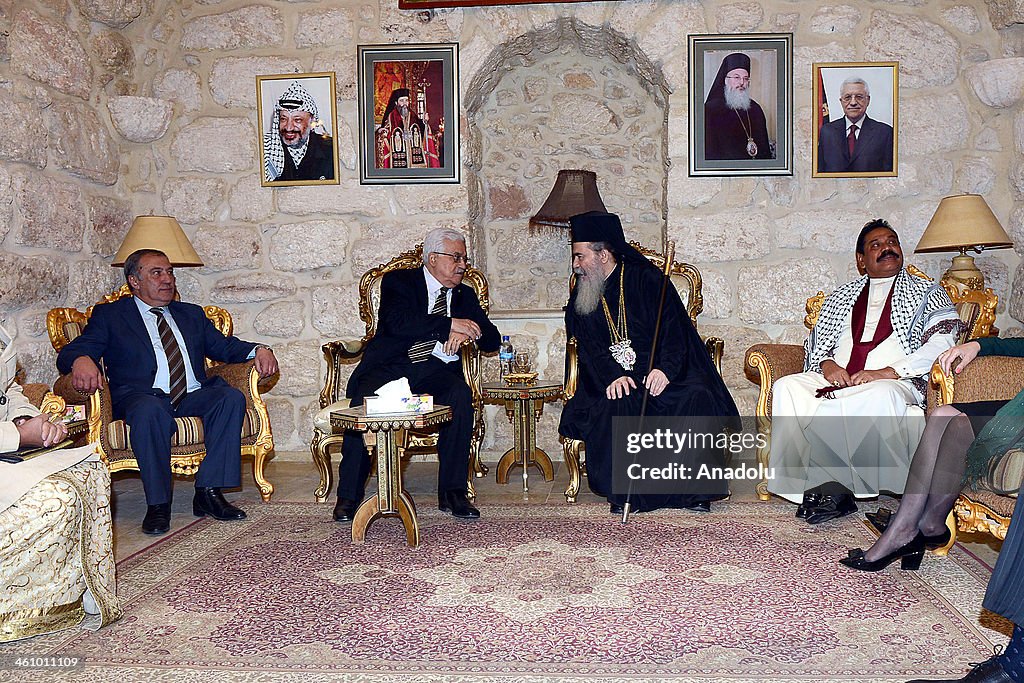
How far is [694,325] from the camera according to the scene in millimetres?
4926

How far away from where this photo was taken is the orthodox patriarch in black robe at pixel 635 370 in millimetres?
4355

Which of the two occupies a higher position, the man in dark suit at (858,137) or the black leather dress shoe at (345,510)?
the man in dark suit at (858,137)

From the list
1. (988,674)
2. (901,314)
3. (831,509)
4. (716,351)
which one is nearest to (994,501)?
(988,674)

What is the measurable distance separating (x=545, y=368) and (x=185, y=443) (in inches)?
93.2

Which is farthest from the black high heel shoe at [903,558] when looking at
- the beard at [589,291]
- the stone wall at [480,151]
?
the stone wall at [480,151]

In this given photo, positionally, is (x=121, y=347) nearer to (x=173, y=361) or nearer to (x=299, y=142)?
(x=173, y=361)

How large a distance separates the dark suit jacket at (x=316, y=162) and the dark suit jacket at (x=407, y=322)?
3.75 ft

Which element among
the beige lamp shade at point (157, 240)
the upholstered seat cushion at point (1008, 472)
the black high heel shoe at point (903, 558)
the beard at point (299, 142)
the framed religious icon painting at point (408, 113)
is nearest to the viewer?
the upholstered seat cushion at point (1008, 472)

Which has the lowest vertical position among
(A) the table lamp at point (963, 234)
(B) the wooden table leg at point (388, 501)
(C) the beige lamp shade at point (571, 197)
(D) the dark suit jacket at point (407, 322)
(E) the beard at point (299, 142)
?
(B) the wooden table leg at point (388, 501)

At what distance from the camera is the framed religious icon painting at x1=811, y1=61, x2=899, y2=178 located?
534cm

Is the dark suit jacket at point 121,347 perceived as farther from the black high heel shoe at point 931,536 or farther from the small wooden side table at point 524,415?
the black high heel shoe at point 931,536

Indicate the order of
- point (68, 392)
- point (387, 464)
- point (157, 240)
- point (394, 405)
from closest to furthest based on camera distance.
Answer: point (394, 405)
point (387, 464)
point (68, 392)
point (157, 240)

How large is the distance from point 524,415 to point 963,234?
256cm

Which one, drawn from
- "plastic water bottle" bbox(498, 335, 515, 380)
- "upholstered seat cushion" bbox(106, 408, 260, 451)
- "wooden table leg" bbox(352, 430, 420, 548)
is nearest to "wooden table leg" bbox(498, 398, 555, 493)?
"plastic water bottle" bbox(498, 335, 515, 380)
